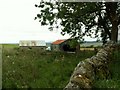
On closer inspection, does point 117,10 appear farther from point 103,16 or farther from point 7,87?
point 7,87

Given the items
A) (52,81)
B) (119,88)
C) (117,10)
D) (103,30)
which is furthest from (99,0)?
(119,88)

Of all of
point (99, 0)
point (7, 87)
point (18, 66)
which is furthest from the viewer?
point (99, 0)

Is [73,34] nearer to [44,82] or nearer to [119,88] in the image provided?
[44,82]

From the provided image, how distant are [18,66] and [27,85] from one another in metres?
5.90

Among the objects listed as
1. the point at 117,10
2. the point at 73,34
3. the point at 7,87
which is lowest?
the point at 7,87

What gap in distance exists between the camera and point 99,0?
30.2 metres

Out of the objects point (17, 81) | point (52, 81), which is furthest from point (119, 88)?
point (17, 81)

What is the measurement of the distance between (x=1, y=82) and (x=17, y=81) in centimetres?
79

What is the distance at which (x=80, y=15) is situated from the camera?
96.7ft

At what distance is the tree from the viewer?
96.4 ft

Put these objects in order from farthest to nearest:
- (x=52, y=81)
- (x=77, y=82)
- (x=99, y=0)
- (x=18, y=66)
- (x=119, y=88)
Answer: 1. (x=99, y=0)
2. (x=18, y=66)
3. (x=52, y=81)
4. (x=119, y=88)
5. (x=77, y=82)

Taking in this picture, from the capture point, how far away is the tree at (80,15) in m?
29.4

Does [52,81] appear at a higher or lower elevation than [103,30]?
lower

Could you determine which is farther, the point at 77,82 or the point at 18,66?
the point at 18,66
